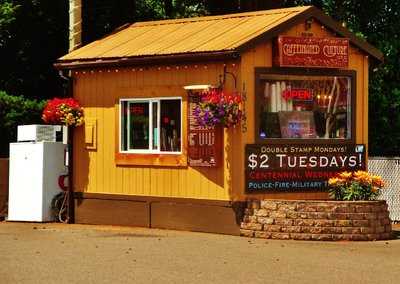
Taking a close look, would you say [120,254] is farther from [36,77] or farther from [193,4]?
[193,4]

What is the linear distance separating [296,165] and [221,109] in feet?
6.39

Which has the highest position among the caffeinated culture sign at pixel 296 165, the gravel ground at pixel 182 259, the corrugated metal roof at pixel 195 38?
the corrugated metal roof at pixel 195 38

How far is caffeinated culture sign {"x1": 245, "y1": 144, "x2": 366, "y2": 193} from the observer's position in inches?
725

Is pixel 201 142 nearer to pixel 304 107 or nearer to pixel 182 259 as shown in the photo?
pixel 304 107

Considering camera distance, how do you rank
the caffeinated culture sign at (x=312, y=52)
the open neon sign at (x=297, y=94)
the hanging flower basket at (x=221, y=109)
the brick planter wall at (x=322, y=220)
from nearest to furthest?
1. the brick planter wall at (x=322, y=220)
2. the hanging flower basket at (x=221, y=109)
3. the caffeinated culture sign at (x=312, y=52)
4. the open neon sign at (x=297, y=94)

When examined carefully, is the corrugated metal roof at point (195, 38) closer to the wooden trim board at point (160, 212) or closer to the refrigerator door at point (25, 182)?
the refrigerator door at point (25, 182)

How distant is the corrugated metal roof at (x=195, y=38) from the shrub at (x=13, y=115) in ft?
10.6

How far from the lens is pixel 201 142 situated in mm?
18766

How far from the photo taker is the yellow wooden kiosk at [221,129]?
18453 millimetres

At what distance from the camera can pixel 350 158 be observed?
19.5 metres

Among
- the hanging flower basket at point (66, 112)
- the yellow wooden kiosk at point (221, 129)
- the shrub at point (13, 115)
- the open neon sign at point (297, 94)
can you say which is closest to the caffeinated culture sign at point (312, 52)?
the yellow wooden kiosk at point (221, 129)

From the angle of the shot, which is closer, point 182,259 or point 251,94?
point 182,259

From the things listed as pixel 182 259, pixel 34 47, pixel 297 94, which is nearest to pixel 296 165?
pixel 297 94

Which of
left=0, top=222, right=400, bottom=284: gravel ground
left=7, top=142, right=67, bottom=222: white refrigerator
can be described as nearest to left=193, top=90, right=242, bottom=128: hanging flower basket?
left=0, top=222, right=400, bottom=284: gravel ground
